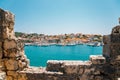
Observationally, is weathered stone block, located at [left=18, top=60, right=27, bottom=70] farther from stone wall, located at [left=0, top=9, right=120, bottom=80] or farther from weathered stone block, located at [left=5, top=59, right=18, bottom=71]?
weathered stone block, located at [left=5, top=59, right=18, bottom=71]

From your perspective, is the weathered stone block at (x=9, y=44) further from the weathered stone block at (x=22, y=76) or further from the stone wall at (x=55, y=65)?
the weathered stone block at (x=22, y=76)

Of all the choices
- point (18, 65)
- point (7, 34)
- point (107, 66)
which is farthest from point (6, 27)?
point (107, 66)

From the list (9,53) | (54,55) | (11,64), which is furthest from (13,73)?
(54,55)

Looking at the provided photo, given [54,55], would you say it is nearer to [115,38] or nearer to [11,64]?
[11,64]

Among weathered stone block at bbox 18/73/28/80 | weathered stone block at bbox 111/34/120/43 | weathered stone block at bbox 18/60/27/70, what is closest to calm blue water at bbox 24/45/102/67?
weathered stone block at bbox 18/60/27/70

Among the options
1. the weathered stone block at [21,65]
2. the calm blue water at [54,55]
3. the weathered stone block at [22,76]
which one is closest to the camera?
the weathered stone block at [22,76]

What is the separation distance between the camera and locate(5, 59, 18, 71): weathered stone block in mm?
8711

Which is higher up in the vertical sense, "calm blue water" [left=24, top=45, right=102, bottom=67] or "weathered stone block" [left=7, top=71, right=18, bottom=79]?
"weathered stone block" [left=7, top=71, right=18, bottom=79]

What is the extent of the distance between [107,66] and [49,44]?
138 metres

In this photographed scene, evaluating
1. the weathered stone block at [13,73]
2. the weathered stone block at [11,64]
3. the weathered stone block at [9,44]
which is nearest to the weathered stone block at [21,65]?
the weathered stone block at [11,64]

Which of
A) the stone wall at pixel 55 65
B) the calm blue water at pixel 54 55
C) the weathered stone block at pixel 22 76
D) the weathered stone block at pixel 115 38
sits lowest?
the calm blue water at pixel 54 55

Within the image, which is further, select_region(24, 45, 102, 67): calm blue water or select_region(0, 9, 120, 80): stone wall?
select_region(24, 45, 102, 67): calm blue water

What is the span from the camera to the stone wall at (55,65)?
8430 millimetres

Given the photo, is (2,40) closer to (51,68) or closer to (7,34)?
(7,34)
